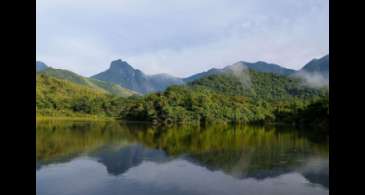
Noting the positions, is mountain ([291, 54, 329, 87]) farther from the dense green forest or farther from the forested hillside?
the dense green forest

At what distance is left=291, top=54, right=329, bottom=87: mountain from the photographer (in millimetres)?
Result: 112375

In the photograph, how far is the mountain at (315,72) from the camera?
369ft

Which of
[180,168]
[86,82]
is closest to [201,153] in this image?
[180,168]

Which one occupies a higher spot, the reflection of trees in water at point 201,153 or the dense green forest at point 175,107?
the dense green forest at point 175,107

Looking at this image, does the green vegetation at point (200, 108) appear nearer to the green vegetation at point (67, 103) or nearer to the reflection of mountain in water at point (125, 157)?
the green vegetation at point (67, 103)

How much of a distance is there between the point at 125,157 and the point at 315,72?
126825 millimetres

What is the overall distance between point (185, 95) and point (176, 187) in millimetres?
47167

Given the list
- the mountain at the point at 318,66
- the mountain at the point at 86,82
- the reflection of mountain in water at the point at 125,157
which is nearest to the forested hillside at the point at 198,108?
the reflection of mountain in water at the point at 125,157

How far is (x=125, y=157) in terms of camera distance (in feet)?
62.3

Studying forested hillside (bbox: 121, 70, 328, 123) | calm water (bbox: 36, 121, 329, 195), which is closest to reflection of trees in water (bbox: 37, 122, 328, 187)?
calm water (bbox: 36, 121, 329, 195)
